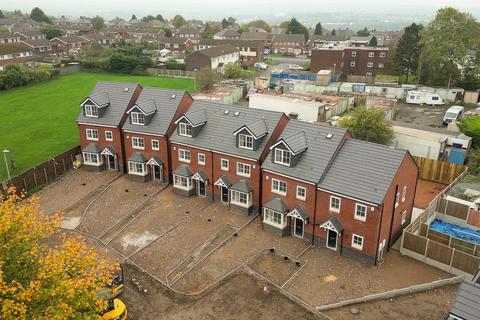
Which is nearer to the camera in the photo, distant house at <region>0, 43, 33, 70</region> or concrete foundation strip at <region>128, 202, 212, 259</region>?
concrete foundation strip at <region>128, 202, 212, 259</region>

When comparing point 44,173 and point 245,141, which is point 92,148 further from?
point 245,141

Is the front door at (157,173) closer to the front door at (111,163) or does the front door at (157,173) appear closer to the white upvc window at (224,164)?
the front door at (111,163)

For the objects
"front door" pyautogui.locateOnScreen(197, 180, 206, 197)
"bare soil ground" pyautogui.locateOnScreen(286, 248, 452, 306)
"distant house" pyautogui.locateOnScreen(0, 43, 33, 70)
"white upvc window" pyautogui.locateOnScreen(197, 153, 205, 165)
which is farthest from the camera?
"distant house" pyautogui.locateOnScreen(0, 43, 33, 70)

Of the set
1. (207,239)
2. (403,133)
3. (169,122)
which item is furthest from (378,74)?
(207,239)

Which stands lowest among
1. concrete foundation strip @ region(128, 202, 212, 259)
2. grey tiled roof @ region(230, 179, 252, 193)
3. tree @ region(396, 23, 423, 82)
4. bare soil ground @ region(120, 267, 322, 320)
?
bare soil ground @ region(120, 267, 322, 320)

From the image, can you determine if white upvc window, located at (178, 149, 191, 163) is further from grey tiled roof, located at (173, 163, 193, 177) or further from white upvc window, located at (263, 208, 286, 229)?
white upvc window, located at (263, 208, 286, 229)

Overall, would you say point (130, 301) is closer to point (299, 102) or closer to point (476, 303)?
point (476, 303)

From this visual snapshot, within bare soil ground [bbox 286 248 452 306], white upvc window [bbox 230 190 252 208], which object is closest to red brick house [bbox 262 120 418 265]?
bare soil ground [bbox 286 248 452 306]

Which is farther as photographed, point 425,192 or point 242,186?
point 425,192

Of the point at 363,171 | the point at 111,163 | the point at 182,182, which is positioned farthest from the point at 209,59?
the point at 363,171
